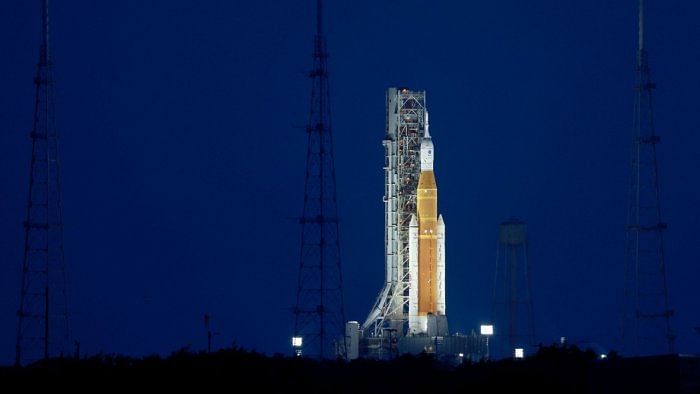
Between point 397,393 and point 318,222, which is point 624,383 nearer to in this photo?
point 397,393

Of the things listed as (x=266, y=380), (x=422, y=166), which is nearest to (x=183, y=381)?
(x=266, y=380)

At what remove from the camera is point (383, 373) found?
66312mm

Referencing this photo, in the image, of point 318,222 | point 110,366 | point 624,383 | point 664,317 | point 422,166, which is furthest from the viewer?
point 422,166

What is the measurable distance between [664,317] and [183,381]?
22.2 meters

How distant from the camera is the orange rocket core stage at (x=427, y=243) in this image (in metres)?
87.7

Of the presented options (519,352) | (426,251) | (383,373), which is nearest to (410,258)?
(426,251)

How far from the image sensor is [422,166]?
8794cm

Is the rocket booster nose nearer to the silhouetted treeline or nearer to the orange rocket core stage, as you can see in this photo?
the orange rocket core stage

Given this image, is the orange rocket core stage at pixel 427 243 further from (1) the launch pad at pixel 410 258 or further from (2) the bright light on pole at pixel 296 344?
(2) the bright light on pole at pixel 296 344

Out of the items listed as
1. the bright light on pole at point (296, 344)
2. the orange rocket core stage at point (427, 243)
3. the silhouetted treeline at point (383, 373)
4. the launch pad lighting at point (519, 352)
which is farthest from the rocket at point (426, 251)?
the silhouetted treeline at point (383, 373)

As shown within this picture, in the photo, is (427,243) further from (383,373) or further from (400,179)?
(383,373)

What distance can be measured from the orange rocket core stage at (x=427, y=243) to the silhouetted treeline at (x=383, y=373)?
678 inches

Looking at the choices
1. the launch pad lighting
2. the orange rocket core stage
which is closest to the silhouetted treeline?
the launch pad lighting

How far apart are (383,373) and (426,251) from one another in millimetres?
22003
